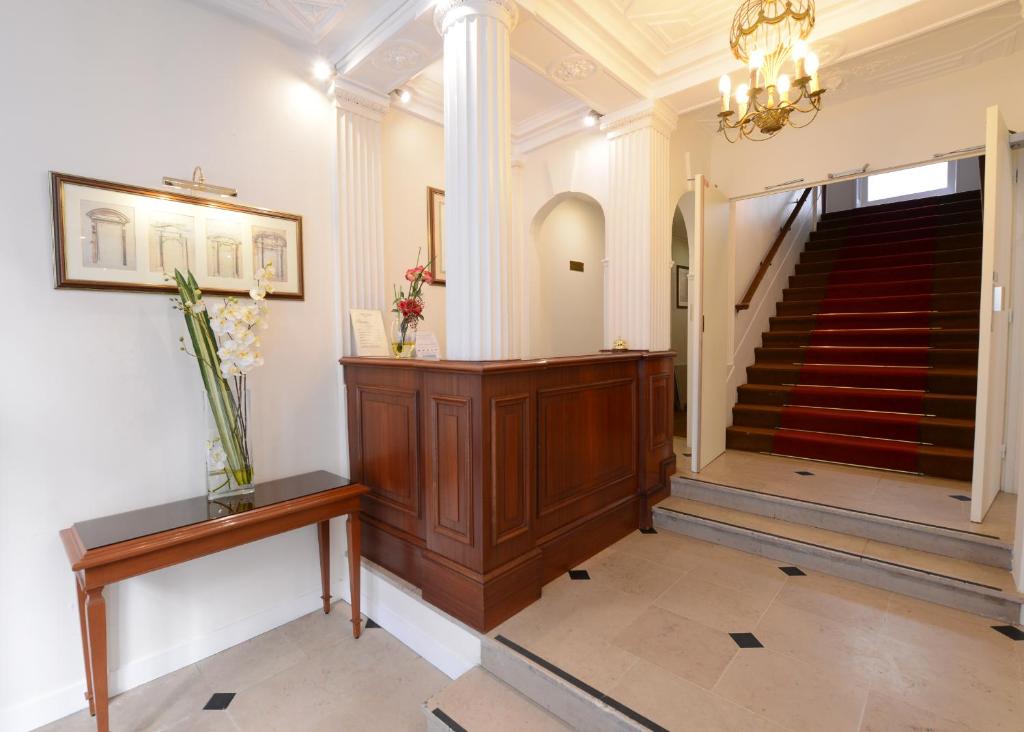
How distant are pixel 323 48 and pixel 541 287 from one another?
2775 mm

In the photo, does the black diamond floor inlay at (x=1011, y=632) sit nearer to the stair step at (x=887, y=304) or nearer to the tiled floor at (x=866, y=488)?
the tiled floor at (x=866, y=488)

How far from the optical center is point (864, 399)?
173 inches

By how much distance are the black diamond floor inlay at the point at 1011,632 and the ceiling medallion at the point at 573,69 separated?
142 inches

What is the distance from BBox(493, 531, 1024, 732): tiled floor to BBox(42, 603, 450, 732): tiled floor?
1.78 feet

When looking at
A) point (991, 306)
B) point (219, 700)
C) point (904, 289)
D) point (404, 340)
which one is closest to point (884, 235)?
point (904, 289)

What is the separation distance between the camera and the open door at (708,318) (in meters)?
3.61

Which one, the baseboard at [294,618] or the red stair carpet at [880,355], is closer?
the baseboard at [294,618]

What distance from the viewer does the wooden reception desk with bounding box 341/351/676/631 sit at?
82.0 inches

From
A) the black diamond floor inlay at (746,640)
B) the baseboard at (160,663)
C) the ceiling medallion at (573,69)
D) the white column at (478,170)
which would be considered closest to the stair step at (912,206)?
the ceiling medallion at (573,69)

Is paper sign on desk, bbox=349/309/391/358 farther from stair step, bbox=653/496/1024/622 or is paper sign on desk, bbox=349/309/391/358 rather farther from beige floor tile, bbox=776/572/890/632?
beige floor tile, bbox=776/572/890/632

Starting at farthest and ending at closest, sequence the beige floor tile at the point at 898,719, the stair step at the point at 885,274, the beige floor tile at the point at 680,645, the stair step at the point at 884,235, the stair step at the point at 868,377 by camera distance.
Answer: the stair step at the point at 884,235, the stair step at the point at 885,274, the stair step at the point at 868,377, the beige floor tile at the point at 680,645, the beige floor tile at the point at 898,719

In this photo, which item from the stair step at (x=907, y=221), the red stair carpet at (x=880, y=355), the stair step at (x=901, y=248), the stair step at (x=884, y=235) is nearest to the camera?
the red stair carpet at (x=880, y=355)

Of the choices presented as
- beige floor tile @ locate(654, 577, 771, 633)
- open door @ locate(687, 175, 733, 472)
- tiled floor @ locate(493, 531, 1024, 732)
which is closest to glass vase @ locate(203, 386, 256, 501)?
tiled floor @ locate(493, 531, 1024, 732)

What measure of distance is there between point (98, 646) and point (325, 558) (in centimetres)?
108
